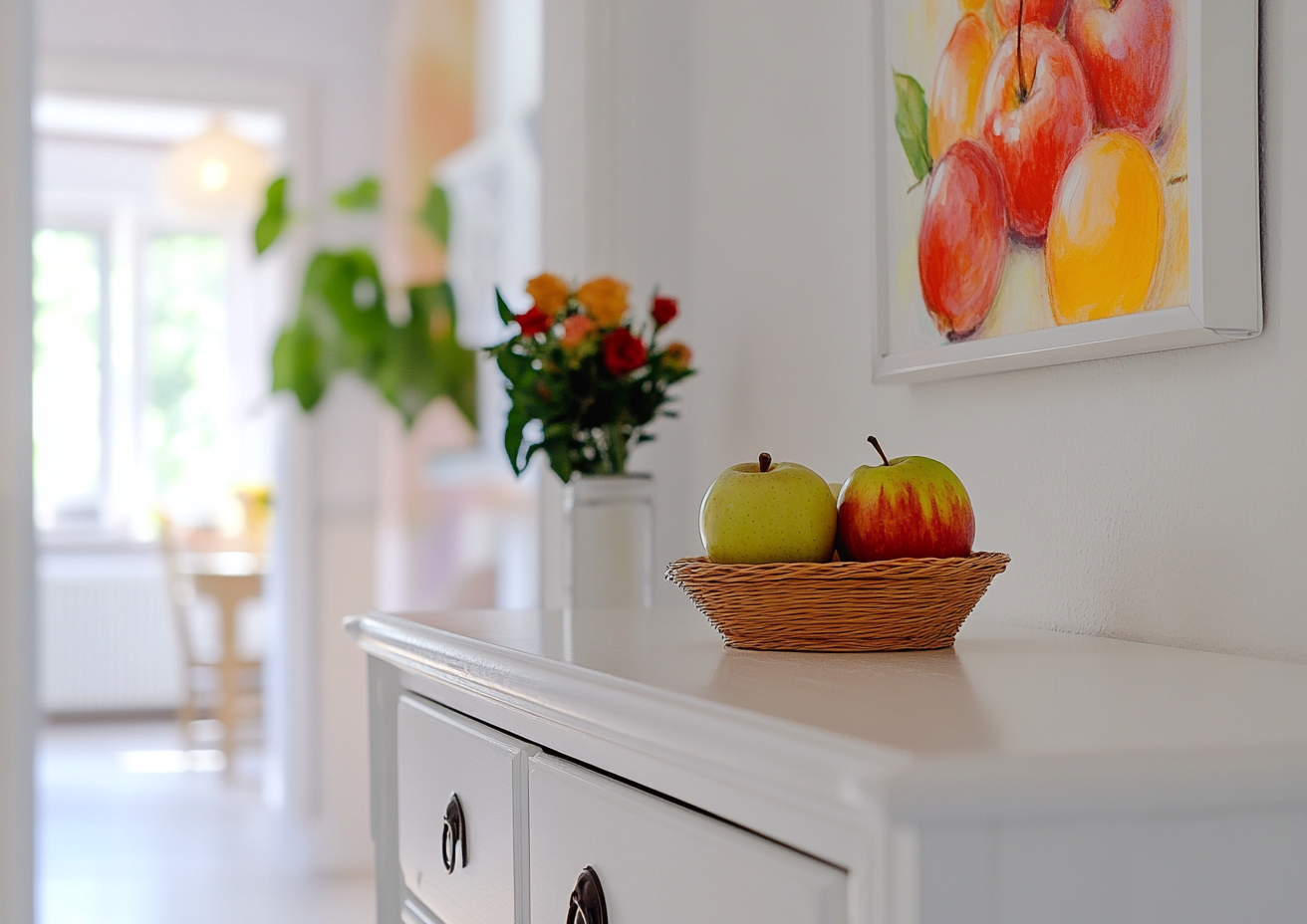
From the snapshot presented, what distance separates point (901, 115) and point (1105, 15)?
29 centimetres

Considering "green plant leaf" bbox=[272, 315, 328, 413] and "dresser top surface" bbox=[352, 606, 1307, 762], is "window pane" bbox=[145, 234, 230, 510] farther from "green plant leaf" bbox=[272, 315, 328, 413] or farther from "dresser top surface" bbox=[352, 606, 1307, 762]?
"dresser top surface" bbox=[352, 606, 1307, 762]

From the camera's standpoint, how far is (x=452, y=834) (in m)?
1.04

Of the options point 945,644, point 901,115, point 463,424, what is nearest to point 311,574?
point 463,424

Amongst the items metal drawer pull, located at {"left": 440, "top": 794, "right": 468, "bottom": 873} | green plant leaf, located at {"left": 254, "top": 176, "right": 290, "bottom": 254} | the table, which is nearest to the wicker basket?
metal drawer pull, located at {"left": 440, "top": 794, "right": 468, "bottom": 873}

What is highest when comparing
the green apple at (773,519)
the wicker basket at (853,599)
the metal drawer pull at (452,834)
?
the green apple at (773,519)

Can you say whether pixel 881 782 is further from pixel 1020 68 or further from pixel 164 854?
pixel 164 854

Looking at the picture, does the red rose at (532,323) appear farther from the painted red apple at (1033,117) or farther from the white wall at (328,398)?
the white wall at (328,398)

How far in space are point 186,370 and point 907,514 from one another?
6.03 m

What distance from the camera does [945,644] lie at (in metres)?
0.87

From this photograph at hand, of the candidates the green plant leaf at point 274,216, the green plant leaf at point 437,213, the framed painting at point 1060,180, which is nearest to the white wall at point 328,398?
the green plant leaf at point 274,216

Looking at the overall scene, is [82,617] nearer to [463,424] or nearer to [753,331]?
[463,424]

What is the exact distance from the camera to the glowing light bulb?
14.2 ft

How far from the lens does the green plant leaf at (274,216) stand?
149 inches

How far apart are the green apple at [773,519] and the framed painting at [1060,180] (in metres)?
0.27
